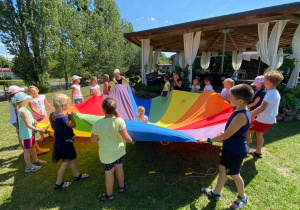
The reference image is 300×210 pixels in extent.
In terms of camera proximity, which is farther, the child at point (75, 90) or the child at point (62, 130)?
the child at point (75, 90)

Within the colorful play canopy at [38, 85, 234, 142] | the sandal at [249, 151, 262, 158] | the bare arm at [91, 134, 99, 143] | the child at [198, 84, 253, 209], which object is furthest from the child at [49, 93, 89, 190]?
the sandal at [249, 151, 262, 158]

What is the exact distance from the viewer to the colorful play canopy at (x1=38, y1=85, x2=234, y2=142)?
1.89 metres

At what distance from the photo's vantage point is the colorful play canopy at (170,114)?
6.19 feet

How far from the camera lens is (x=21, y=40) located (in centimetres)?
1255

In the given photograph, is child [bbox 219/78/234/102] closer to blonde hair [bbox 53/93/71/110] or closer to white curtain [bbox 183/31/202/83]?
blonde hair [bbox 53/93/71/110]

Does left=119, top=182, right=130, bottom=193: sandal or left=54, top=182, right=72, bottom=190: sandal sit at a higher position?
left=119, top=182, right=130, bottom=193: sandal

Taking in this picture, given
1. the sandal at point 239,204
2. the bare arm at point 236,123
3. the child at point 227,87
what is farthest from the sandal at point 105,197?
the child at point 227,87

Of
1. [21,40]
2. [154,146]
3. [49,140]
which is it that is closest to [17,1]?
[21,40]

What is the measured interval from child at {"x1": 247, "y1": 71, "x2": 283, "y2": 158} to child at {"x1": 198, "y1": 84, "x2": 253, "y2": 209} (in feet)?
2.68

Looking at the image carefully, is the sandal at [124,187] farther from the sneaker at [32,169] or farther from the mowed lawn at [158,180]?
the sneaker at [32,169]

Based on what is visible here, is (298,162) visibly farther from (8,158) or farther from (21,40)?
(21,40)

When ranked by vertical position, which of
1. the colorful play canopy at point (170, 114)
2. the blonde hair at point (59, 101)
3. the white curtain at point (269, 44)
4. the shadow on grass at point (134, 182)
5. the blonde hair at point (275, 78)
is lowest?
the shadow on grass at point (134, 182)

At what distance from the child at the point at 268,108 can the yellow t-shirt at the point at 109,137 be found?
6.02 feet

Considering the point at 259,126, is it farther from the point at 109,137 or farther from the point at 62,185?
the point at 62,185
